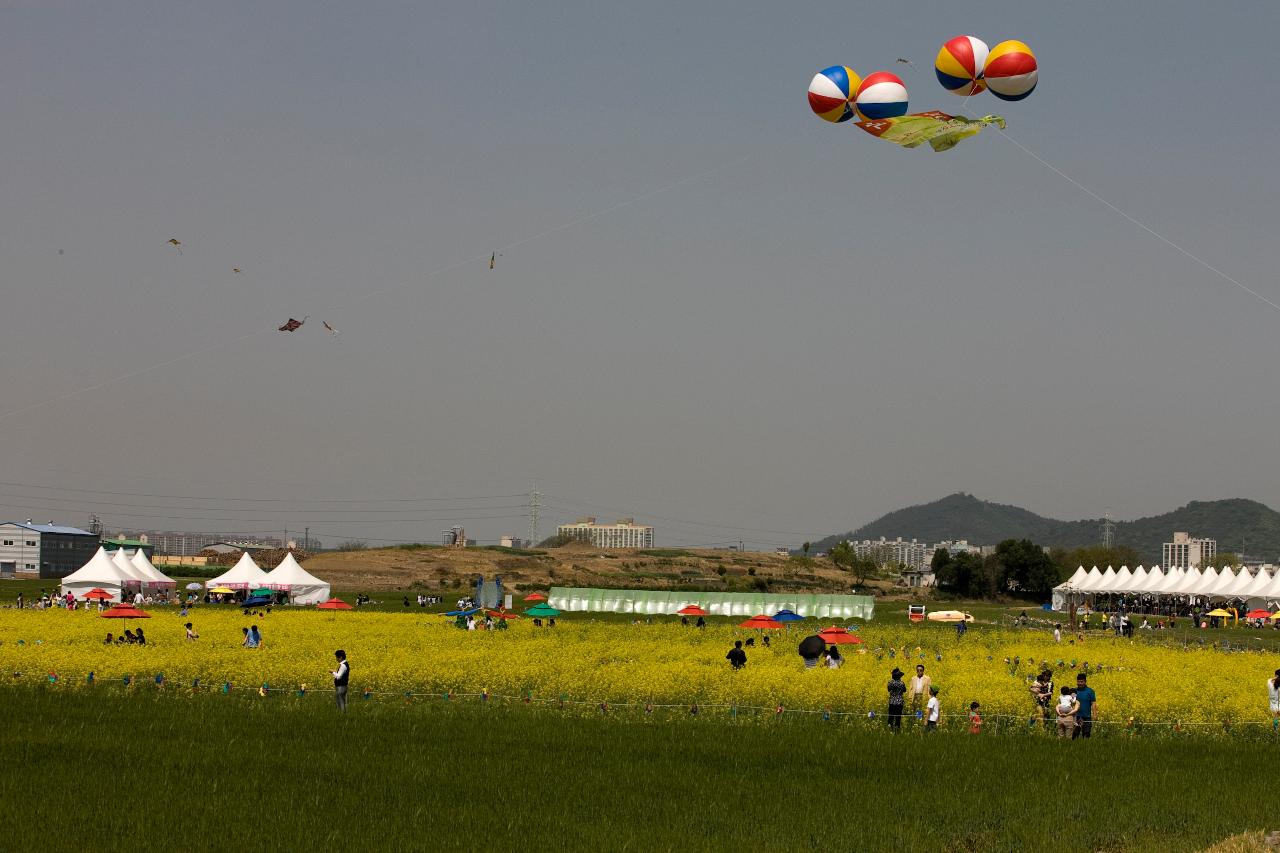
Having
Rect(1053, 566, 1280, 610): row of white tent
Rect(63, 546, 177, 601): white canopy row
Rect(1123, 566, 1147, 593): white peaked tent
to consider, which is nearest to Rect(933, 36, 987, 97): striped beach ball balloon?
Rect(63, 546, 177, 601): white canopy row

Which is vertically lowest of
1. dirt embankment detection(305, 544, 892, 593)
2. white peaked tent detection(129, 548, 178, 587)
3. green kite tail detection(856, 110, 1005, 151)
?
dirt embankment detection(305, 544, 892, 593)

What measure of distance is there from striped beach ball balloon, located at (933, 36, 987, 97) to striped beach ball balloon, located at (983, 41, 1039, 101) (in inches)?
7.1

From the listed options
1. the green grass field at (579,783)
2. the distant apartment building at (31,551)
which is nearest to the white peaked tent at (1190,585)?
the green grass field at (579,783)

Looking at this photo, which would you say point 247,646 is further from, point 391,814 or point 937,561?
point 937,561

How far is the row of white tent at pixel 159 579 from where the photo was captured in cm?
7381

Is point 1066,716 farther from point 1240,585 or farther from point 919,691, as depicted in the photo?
point 1240,585

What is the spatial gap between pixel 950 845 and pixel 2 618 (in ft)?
149

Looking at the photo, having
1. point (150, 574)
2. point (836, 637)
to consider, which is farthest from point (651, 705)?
point (150, 574)

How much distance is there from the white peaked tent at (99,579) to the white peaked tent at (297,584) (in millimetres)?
8681

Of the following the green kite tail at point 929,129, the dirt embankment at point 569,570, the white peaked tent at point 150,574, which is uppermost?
the green kite tail at point 929,129

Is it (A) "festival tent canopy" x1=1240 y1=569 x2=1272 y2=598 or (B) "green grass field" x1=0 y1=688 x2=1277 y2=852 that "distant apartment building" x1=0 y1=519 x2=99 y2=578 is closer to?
(A) "festival tent canopy" x1=1240 y1=569 x2=1272 y2=598

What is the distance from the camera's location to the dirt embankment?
129250 mm

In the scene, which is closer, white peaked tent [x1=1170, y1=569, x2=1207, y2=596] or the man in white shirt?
the man in white shirt

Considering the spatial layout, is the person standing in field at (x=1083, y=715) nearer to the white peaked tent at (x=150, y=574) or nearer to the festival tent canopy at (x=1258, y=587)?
the white peaked tent at (x=150, y=574)
